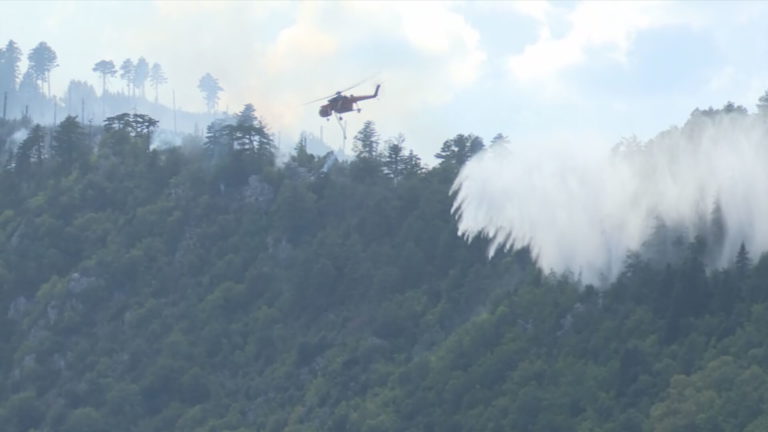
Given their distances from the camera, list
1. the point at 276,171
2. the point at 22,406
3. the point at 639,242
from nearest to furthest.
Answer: the point at 639,242 → the point at 22,406 → the point at 276,171

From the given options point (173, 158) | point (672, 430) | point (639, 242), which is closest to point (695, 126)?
point (639, 242)

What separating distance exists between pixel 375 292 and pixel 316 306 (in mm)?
5657

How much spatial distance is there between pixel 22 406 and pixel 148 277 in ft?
67.6

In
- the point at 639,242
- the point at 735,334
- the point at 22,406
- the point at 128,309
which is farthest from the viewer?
the point at 128,309

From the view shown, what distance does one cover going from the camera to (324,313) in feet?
543

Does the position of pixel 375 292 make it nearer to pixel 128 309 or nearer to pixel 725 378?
pixel 128 309

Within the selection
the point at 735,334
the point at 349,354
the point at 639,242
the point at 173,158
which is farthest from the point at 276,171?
the point at 735,334

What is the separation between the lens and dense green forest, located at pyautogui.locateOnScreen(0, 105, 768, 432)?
136625mm

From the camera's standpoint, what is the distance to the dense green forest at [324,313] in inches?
5379

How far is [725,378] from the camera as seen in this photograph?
12850cm

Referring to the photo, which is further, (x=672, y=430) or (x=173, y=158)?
(x=173, y=158)

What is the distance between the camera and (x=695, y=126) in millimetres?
161750

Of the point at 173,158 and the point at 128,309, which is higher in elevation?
the point at 173,158

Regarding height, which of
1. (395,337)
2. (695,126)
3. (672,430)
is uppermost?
(695,126)
